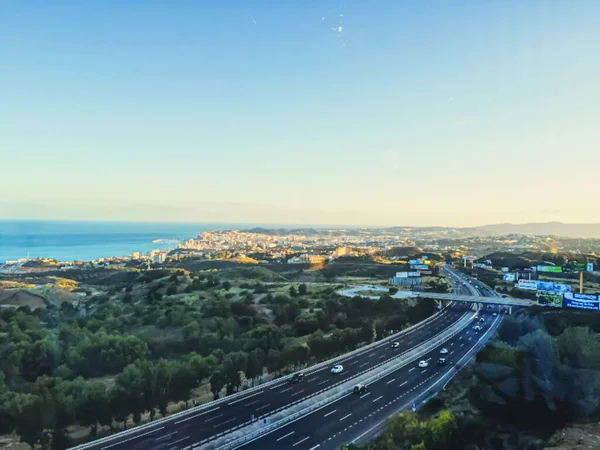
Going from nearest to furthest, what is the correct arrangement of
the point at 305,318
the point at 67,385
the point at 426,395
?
1. the point at 426,395
2. the point at 67,385
3. the point at 305,318

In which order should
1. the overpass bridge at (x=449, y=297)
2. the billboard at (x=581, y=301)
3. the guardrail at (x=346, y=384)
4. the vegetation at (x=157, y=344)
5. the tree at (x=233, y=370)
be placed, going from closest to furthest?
the guardrail at (x=346, y=384), the vegetation at (x=157, y=344), the tree at (x=233, y=370), the billboard at (x=581, y=301), the overpass bridge at (x=449, y=297)

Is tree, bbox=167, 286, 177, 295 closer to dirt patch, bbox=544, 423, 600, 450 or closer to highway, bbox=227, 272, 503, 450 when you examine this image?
highway, bbox=227, 272, 503, 450

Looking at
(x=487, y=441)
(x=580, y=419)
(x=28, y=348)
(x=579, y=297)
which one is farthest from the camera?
(x=579, y=297)

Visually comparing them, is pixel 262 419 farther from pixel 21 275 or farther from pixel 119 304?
pixel 21 275

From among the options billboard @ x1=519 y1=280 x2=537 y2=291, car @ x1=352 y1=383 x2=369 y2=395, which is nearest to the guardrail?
car @ x1=352 y1=383 x2=369 y2=395

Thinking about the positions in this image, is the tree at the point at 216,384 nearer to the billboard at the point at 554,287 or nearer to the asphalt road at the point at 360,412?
the asphalt road at the point at 360,412

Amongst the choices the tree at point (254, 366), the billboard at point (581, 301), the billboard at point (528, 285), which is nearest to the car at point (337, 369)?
the tree at point (254, 366)

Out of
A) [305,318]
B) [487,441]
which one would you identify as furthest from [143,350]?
[487,441]
